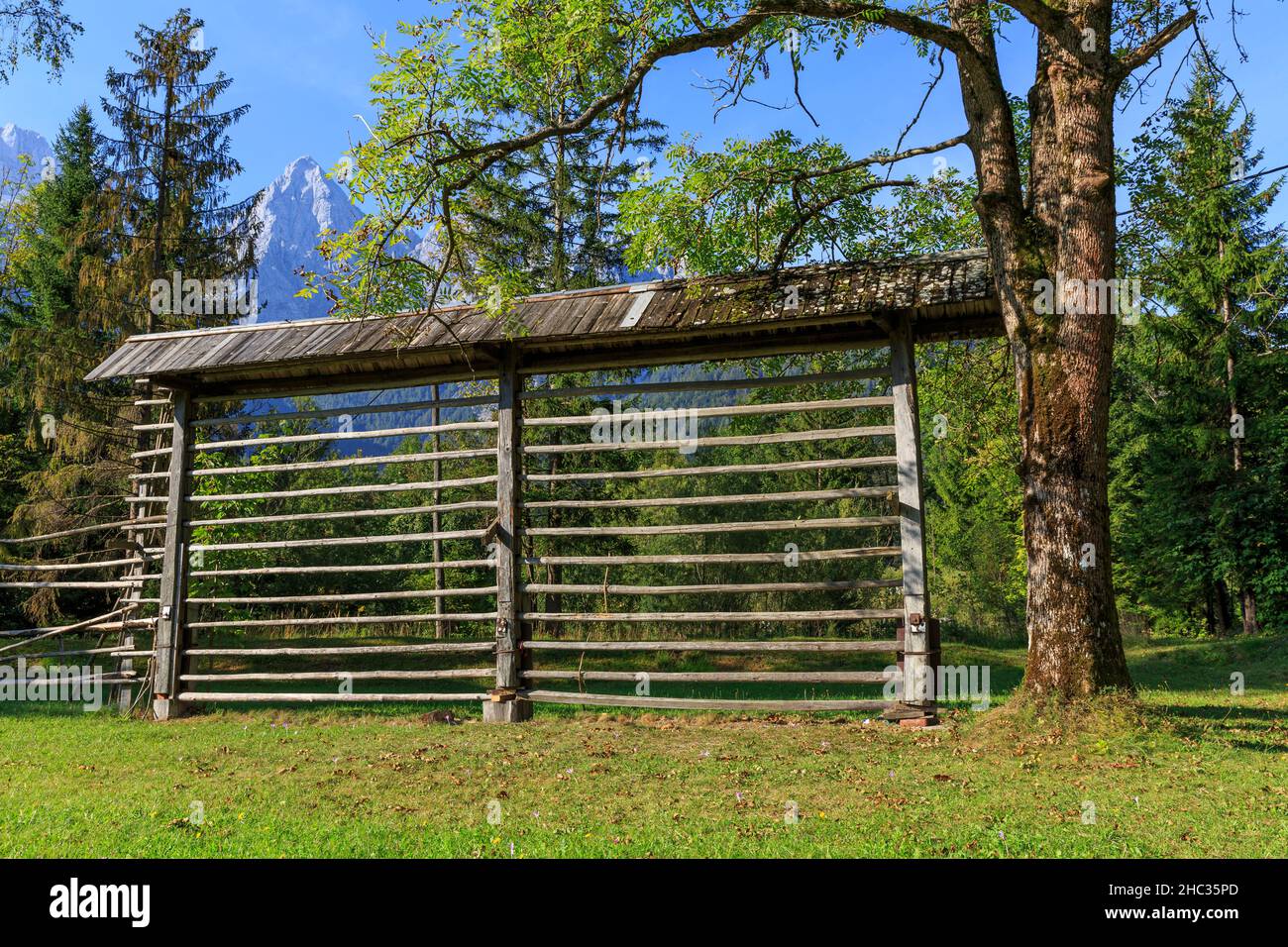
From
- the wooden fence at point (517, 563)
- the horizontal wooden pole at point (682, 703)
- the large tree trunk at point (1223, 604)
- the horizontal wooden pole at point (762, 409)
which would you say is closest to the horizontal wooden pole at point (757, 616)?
the wooden fence at point (517, 563)

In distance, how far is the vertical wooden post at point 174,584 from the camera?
12.4m

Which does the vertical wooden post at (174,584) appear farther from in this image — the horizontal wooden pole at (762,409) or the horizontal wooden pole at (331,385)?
the horizontal wooden pole at (762,409)

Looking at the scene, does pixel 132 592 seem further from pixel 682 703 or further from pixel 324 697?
pixel 682 703

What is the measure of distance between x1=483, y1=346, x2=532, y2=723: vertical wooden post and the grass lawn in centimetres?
52

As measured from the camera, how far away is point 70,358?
21297 mm

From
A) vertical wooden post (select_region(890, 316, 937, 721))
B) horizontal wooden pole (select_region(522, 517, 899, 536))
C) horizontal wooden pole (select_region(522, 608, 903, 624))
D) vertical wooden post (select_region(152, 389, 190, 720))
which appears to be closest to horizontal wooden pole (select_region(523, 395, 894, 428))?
vertical wooden post (select_region(890, 316, 937, 721))

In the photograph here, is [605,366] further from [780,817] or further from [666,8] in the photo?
[780,817]

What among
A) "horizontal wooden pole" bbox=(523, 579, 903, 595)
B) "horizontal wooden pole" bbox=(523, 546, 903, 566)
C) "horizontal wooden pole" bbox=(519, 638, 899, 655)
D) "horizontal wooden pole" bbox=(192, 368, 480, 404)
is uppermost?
"horizontal wooden pole" bbox=(192, 368, 480, 404)

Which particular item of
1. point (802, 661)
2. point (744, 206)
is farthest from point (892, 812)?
point (802, 661)

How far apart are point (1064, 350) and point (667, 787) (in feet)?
18.0

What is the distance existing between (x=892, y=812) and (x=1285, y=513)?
22821 millimetres

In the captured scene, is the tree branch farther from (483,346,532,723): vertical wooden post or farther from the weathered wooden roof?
(483,346,532,723): vertical wooden post

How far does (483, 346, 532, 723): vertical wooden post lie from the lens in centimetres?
1107

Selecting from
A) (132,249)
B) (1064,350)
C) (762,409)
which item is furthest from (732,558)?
(132,249)
